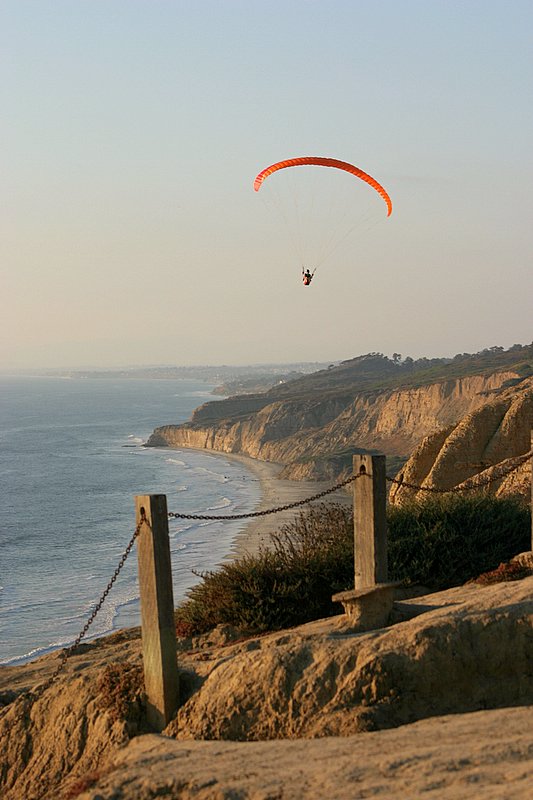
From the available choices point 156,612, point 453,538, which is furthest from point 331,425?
point 156,612

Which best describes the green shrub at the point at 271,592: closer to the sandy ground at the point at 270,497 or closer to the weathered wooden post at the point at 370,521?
the weathered wooden post at the point at 370,521

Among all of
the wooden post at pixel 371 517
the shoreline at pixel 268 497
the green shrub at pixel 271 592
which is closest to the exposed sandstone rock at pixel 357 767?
the wooden post at pixel 371 517

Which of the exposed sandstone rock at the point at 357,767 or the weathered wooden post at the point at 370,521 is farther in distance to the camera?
the weathered wooden post at the point at 370,521

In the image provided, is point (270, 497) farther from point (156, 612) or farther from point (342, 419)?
point (156, 612)

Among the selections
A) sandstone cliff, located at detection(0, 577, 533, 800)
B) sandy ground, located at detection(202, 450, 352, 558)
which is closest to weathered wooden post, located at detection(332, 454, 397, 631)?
sandstone cliff, located at detection(0, 577, 533, 800)

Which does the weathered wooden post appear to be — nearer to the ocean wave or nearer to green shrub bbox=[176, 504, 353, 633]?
green shrub bbox=[176, 504, 353, 633]

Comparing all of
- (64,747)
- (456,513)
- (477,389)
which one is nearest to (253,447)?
(477,389)
